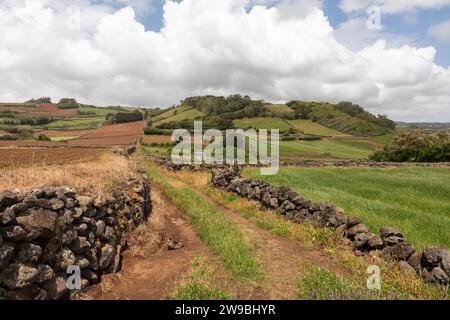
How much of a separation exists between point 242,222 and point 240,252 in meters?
4.46

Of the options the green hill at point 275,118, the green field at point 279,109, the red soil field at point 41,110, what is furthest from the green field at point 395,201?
the red soil field at point 41,110

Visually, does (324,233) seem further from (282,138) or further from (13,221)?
(282,138)

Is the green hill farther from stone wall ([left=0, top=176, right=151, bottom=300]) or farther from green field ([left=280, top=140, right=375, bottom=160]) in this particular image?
stone wall ([left=0, top=176, right=151, bottom=300])

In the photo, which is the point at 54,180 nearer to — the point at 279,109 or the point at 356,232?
the point at 356,232

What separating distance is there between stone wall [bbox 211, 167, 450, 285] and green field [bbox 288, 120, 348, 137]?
91.5 metres

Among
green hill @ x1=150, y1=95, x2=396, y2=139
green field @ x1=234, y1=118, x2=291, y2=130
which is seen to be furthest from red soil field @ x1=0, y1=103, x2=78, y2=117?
green field @ x1=234, y1=118, x2=291, y2=130

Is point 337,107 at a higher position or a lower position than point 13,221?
higher

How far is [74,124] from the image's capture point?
4158 inches

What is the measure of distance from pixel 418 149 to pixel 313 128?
2300 inches

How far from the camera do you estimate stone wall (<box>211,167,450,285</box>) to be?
7989 mm

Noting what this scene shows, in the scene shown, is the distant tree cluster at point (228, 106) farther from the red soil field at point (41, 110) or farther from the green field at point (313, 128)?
the red soil field at point (41, 110)

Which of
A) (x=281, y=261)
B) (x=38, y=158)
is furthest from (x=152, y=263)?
(x=38, y=158)
